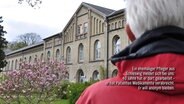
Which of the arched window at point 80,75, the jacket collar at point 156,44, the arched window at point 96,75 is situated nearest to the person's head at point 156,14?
Answer: the jacket collar at point 156,44

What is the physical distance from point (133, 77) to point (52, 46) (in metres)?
46.2

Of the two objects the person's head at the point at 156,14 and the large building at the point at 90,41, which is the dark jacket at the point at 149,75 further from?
the large building at the point at 90,41

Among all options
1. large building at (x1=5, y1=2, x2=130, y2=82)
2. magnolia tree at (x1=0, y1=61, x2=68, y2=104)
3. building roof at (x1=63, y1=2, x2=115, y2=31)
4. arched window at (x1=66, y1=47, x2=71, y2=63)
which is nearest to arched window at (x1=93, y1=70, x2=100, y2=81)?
large building at (x1=5, y1=2, x2=130, y2=82)

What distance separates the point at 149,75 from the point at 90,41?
120 ft

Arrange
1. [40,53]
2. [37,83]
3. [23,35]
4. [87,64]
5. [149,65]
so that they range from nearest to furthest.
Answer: [149,65], [37,83], [87,64], [40,53], [23,35]

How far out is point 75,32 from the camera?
137ft

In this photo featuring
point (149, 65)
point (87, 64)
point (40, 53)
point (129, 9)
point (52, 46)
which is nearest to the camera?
point (149, 65)

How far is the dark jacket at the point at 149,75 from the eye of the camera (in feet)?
4.64

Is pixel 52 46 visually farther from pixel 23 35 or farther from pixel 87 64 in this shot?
pixel 23 35

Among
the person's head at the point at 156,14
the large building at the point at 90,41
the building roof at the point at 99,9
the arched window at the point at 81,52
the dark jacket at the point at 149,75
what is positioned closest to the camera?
the dark jacket at the point at 149,75

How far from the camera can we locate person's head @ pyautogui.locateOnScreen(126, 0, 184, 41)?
1523mm

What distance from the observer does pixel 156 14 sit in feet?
4.99

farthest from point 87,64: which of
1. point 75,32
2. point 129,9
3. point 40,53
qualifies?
point 129,9

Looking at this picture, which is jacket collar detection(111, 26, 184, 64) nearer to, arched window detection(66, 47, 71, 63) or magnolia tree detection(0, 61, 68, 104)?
magnolia tree detection(0, 61, 68, 104)
